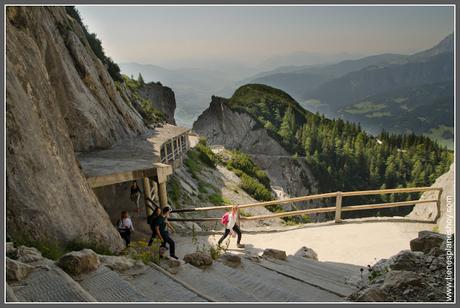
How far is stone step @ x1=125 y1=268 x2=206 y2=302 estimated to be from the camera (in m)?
4.95

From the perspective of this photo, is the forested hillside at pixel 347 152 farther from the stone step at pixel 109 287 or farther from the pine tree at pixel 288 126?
the stone step at pixel 109 287

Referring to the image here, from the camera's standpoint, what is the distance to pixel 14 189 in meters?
5.82

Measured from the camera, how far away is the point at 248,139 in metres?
106

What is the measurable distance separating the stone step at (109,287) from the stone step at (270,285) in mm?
1801

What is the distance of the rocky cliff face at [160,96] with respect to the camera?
2611 inches

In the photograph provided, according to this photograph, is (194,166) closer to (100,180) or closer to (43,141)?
(100,180)

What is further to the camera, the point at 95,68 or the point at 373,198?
the point at 373,198

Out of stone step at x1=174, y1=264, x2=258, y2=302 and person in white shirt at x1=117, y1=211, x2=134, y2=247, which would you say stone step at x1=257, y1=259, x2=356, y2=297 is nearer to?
stone step at x1=174, y1=264, x2=258, y2=302

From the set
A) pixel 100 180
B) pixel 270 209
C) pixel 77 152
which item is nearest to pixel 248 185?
pixel 270 209

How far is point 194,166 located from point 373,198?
3219 inches

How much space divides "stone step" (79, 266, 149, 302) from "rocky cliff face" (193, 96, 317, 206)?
304ft

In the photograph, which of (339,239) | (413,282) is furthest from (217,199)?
(413,282)

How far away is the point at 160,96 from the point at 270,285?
6409 cm

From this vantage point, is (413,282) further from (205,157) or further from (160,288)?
(205,157)
